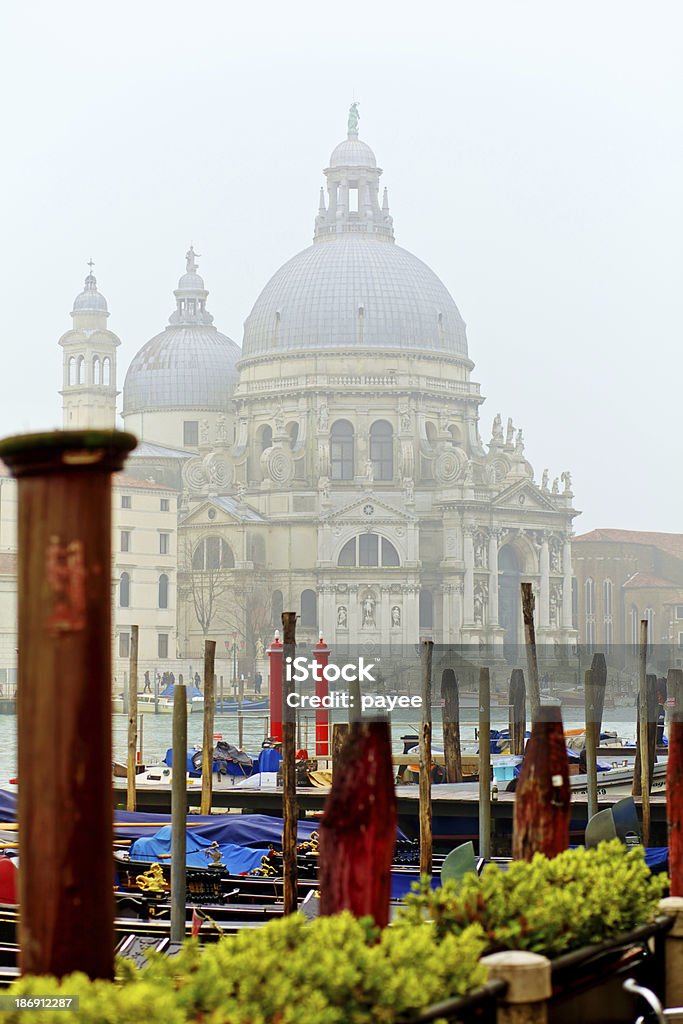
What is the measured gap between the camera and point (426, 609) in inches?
2303

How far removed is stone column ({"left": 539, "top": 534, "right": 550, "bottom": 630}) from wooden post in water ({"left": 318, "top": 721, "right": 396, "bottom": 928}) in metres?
56.3

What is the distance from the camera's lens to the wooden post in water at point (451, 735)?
16.8 m

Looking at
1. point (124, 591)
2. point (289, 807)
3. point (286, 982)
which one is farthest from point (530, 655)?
point (124, 591)

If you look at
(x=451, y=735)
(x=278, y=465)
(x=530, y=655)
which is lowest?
(x=451, y=735)

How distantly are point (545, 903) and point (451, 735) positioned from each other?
13.7 m

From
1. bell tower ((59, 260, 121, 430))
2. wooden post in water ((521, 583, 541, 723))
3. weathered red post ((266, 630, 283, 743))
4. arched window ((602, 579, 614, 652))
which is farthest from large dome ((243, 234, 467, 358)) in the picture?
wooden post in water ((521, 583, 541, 723))

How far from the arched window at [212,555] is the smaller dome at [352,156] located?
18.7 metres

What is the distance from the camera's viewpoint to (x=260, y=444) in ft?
202

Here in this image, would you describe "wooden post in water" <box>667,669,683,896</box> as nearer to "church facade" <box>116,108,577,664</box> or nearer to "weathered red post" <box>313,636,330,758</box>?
"weathered red post" <box>313,636,330,758</box>

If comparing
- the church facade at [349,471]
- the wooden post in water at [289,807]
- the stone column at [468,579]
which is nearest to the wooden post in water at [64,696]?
the wooden post in water at [289,807]

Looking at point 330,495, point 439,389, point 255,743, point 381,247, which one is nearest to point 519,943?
point 255,743

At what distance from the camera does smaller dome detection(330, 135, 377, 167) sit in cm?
6838

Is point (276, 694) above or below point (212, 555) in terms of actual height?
below

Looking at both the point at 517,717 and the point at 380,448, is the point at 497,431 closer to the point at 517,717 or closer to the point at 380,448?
the point at 380,448
